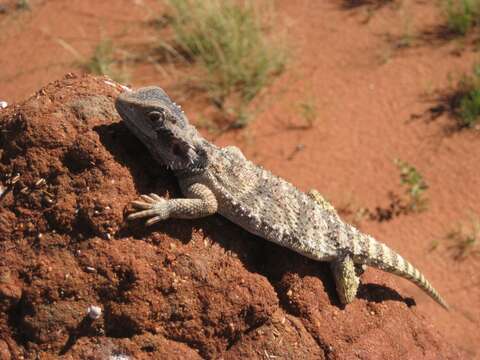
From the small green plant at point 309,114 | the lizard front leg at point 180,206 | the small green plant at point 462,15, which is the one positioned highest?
the lizard front leg at point 180,206

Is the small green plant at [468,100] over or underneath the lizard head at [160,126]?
underneath

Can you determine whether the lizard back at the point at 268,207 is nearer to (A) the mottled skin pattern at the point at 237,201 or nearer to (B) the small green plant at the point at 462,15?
(A) the mottled skin pattern at the point at 237,201

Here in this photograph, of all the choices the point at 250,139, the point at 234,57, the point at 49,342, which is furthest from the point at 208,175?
the point at 234,57

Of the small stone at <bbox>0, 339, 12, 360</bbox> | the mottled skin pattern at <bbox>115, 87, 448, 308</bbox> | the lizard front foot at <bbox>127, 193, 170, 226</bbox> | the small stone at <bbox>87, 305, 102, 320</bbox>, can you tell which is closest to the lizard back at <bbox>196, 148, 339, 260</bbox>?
the mottled skin pattern at <bbox>115, 87, 448, 308</bbox>

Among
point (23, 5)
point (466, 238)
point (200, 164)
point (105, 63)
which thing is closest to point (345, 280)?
point (200, 164)

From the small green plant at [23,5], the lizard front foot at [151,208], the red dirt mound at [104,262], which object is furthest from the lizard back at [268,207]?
the small green plant at [23,5]

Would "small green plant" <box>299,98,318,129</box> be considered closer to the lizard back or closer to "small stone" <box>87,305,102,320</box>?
the lizard back

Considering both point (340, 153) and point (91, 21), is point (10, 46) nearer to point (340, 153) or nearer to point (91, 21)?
point (91, 21)
